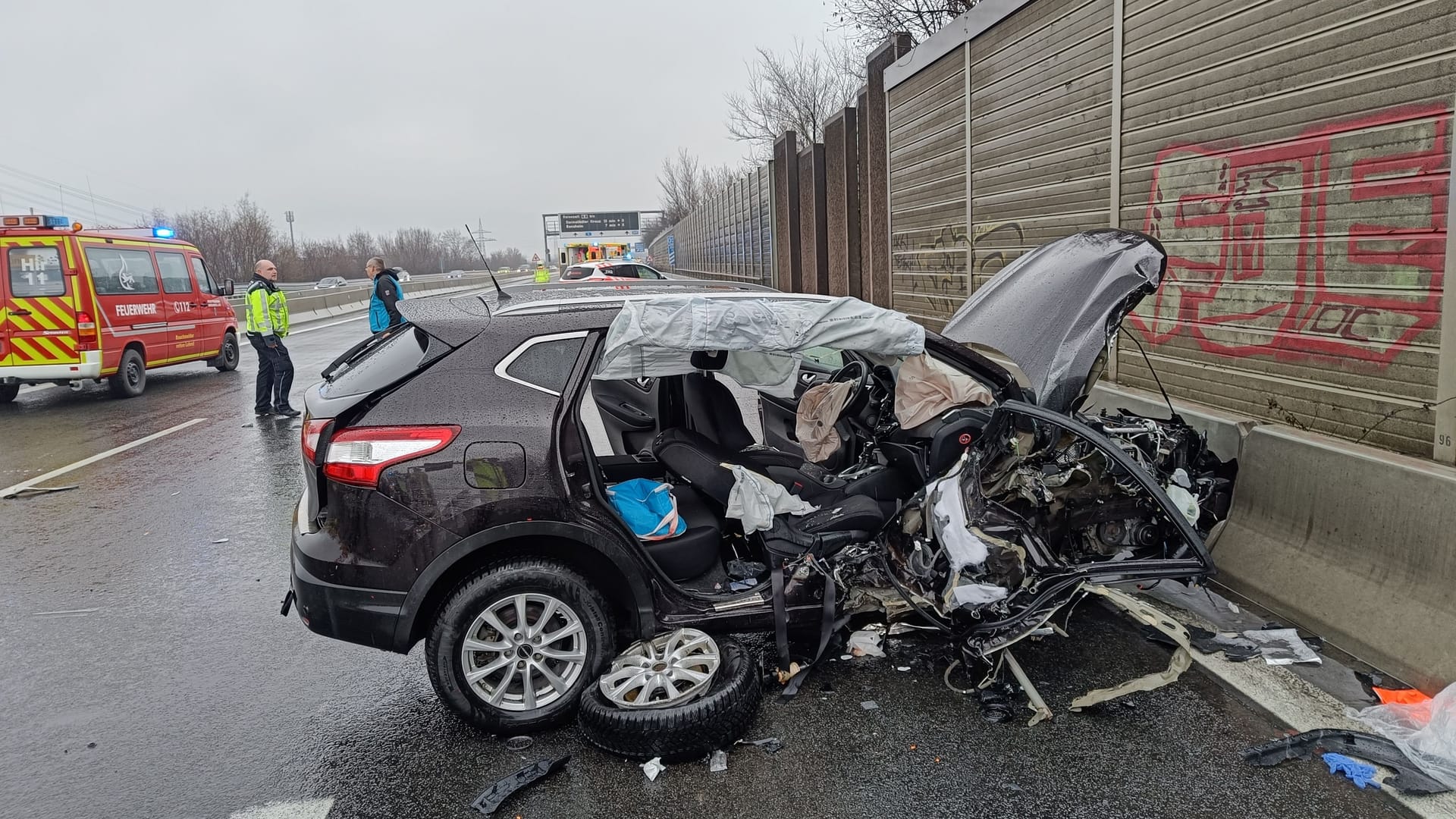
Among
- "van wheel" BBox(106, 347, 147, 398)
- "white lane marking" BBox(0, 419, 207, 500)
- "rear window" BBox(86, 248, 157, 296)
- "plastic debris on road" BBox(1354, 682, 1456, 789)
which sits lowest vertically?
"plastic debris on road" BBox(1354, 682, 1456, 789)

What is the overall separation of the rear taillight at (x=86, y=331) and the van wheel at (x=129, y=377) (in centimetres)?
67

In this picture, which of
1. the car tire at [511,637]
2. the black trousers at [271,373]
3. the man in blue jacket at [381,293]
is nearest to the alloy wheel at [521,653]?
the car tire at [511,637]

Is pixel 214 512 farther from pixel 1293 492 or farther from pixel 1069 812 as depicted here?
pixel 1293 492

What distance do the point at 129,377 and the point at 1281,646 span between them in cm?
1499

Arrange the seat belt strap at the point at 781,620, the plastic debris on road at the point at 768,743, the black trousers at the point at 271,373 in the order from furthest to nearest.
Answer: the black trousers at the point at 271,373 < the seat belt strap at the point at 781,620 < the plastic debris on road at the point at 768,743

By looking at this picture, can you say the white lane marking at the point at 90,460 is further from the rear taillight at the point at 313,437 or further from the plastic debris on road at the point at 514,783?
the plastic debris on road at the point at 514,783

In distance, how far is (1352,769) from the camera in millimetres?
3104

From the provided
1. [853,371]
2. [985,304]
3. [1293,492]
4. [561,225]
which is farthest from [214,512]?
[561,225]

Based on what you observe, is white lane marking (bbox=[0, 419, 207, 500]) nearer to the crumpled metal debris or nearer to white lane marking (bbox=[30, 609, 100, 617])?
white lane marking (bbox=[30, 609, 100, 617])

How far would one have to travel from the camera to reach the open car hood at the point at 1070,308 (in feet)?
13.9

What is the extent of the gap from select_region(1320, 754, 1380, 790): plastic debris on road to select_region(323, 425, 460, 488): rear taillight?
11.0 feet

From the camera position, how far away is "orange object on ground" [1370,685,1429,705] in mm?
3545

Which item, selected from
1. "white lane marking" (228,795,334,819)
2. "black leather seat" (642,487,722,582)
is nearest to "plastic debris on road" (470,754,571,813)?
"white lane marking" (228,795,334,819)

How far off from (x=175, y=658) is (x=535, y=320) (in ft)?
8.30
